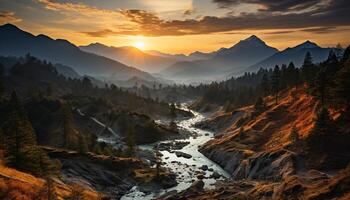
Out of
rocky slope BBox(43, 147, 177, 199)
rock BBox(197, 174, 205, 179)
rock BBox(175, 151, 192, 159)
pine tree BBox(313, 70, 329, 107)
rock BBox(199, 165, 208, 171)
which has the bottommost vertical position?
rock BBox(175, 151, 192, 159)

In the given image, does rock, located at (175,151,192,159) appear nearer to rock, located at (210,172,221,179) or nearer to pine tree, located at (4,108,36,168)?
rock, located at (210,172,221,179)

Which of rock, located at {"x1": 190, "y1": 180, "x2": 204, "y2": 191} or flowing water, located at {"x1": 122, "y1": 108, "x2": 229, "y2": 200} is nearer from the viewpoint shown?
rock, located at {"x1": 190, "y1": 180, "x2": 204, "y2": 191}

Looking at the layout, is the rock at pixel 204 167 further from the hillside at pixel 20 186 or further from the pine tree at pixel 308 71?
the pine tree at pixel 308 71

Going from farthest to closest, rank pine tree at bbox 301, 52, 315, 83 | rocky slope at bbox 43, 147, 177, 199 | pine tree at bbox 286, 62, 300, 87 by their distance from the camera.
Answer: pine tree at bbox 286, 62, 300, 87 < pine tree at bbox 301, 52, 315, 83 < rocky slope at bbox 43, 147, 177, 199

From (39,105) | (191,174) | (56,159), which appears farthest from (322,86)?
(39,105)

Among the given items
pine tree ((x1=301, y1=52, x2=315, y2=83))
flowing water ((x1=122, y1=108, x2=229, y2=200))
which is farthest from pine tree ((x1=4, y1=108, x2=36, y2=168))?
pine tree ((x1=301, y1=52, x2=315, y2=83))

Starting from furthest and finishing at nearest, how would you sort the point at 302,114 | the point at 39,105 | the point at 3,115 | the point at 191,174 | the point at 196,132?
the point at 196,132, the point at 39,105, the point at 3,115, the point at 302,114, the point at 191,174

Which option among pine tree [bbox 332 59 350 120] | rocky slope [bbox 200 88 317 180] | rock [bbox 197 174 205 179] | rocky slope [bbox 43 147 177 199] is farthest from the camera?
rock [bbox 197 174 205 179]

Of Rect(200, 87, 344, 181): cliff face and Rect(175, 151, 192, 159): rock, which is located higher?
Rect(200, 87, 344, 181): cliff face

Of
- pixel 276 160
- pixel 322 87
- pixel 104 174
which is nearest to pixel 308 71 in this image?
pixel 322 87

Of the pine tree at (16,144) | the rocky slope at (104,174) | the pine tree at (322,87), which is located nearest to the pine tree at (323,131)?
the pine tree at (322,87)

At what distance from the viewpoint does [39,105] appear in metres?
156

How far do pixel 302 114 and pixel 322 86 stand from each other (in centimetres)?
1907

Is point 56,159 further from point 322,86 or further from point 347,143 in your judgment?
point 322,86
